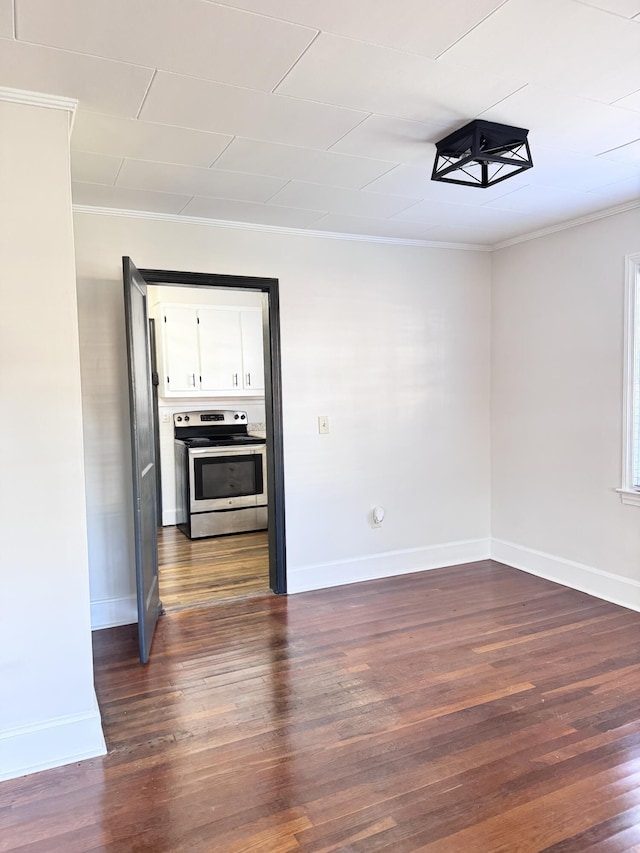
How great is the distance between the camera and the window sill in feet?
11.5

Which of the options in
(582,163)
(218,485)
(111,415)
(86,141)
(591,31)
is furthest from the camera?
(218,485)

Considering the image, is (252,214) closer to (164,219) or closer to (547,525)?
(164,219)

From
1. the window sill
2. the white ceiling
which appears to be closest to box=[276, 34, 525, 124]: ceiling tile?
the white ceiling

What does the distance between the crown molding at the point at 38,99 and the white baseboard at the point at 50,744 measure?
228 cm

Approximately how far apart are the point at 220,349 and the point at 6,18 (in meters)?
4.28

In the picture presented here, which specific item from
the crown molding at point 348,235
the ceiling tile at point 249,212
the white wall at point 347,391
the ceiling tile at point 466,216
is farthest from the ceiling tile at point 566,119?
the white wall at point 347,391

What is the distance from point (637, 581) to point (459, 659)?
1.40 meters

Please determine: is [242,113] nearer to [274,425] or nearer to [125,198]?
[125,198]

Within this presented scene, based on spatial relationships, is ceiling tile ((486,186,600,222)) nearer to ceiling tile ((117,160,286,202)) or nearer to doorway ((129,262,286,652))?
ceiling tile ((117,160,286,202))

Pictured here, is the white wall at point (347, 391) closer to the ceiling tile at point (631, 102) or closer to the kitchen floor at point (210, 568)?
the kitchen floor at point (210, 568)

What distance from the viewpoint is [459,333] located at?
14.9ft

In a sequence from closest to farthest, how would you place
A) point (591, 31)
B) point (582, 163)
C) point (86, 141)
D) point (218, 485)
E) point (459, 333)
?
1. point (591, 31)
2. point (86, 141)
3. point (582, 163)
4. point (459, 333)
5. point (218, 485)

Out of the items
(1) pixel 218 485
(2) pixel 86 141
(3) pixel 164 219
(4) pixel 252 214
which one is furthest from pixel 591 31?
(1) pixel 218 485

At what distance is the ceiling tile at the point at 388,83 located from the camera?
1.85 m
